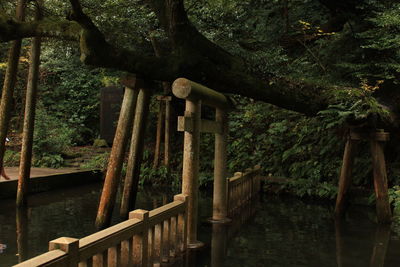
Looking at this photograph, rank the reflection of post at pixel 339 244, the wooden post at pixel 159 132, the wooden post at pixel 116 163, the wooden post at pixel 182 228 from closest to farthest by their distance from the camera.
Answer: the wooden post at pixel 182 228, the reflection of post at pixel 339 244, the wooden post at pixel 116 163, the wooden post at pixel 159 132

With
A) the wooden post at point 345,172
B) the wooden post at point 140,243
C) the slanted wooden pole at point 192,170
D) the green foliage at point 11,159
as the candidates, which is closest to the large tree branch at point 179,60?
the slanted wooden pole at point 192,170

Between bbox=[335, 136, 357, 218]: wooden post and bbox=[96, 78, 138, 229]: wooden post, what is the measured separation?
5223mm

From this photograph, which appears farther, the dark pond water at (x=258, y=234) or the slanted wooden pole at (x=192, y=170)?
the slanted wooden pole at (x=192, y=170)

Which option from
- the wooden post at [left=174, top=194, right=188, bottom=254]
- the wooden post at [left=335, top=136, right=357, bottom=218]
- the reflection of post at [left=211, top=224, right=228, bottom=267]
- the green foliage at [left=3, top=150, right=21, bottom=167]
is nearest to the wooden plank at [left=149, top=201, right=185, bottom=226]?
the wooden post at [left=174, top=194, right=188, bottom=254]

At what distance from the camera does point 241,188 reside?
10703 mm

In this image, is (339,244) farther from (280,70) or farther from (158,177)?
(158,177)

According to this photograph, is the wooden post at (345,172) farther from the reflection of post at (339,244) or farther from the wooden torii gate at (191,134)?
the wooden torii gate at (191,134)

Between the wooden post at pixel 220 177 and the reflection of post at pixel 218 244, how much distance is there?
33cm

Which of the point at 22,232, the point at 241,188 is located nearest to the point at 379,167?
the point at 241,188

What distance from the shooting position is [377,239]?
26.4 ft

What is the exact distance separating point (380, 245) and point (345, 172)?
2.60 meters

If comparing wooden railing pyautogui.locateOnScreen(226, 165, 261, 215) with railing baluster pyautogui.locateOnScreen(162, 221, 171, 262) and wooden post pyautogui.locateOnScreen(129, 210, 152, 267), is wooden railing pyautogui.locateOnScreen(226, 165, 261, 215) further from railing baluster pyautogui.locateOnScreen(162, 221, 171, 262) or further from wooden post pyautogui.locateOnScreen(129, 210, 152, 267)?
wooden post pyautogui.locateOnScreen(129, 210, 152, 267)

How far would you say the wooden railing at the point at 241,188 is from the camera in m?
9.58

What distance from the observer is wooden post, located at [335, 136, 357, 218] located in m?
9.76
